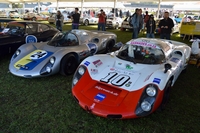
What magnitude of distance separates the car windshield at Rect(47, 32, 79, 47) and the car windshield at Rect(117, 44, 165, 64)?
5.00 feet

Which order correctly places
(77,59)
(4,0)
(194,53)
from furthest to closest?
(4,0), (194,53), (77,59)

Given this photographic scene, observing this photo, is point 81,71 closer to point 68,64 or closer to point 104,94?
point 104,94

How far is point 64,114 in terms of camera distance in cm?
262

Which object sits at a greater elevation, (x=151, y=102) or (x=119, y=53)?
(x=119, y=53)

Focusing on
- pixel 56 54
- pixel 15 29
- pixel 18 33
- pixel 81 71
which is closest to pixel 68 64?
pixel 56 54

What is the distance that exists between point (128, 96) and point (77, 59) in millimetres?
2140

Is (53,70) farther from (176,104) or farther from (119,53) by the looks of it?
(176,104)

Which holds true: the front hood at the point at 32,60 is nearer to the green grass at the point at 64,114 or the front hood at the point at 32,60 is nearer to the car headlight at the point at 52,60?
the car headlight at the point at 52,60

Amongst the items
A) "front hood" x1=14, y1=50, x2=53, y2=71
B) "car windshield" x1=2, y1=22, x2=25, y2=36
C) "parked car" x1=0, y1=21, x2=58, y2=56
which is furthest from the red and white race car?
"car windshield" x1=2, y1=22, x2=25, y2=36

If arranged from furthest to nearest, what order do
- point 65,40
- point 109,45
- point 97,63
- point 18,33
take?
point 109,45
point 18,33
point 65,40
point 97,63

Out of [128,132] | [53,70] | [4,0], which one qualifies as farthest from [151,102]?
[4,0]

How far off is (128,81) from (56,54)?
74.4 inches

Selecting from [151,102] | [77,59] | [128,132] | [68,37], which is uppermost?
[68,37]

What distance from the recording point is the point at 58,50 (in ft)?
13.1
